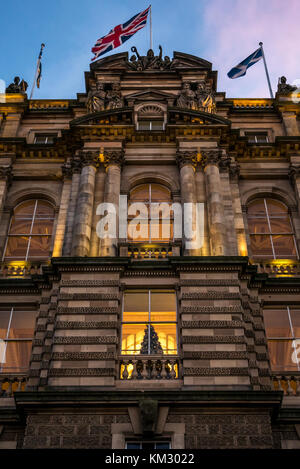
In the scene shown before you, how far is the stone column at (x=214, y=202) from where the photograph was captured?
2117 centimetres

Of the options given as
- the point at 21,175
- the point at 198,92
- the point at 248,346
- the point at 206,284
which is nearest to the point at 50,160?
the point at 21,175

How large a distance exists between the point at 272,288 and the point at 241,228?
3.44 metres

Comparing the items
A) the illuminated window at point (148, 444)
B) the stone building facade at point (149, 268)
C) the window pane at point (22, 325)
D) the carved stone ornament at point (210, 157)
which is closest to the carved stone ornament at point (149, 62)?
the stone building facade at point (149, 268)

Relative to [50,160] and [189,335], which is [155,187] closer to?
[50,160]

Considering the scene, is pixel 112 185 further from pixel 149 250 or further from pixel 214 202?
pixel 214 202

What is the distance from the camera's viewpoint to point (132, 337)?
18562 mm

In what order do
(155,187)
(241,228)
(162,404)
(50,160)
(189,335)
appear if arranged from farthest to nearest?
(50,160), (155,187), (241,228), (189,335), (162,404)

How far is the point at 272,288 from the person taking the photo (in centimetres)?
2094

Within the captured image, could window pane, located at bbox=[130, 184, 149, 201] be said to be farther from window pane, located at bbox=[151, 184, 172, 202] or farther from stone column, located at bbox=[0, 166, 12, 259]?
stone column, located at bbox=[0, 166, 12, 259]

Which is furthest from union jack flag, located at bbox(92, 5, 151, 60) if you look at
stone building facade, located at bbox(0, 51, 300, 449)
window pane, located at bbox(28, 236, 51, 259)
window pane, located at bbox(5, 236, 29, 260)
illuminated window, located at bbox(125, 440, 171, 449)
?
illuminated window, located at bbox(125, 440, 171, 449)

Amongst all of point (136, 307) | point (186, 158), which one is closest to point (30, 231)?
point (136, 307)

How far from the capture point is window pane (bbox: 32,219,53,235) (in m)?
25.0

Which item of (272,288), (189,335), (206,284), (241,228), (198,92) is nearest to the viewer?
(189,335)

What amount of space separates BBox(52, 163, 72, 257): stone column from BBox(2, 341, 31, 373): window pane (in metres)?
4.15
